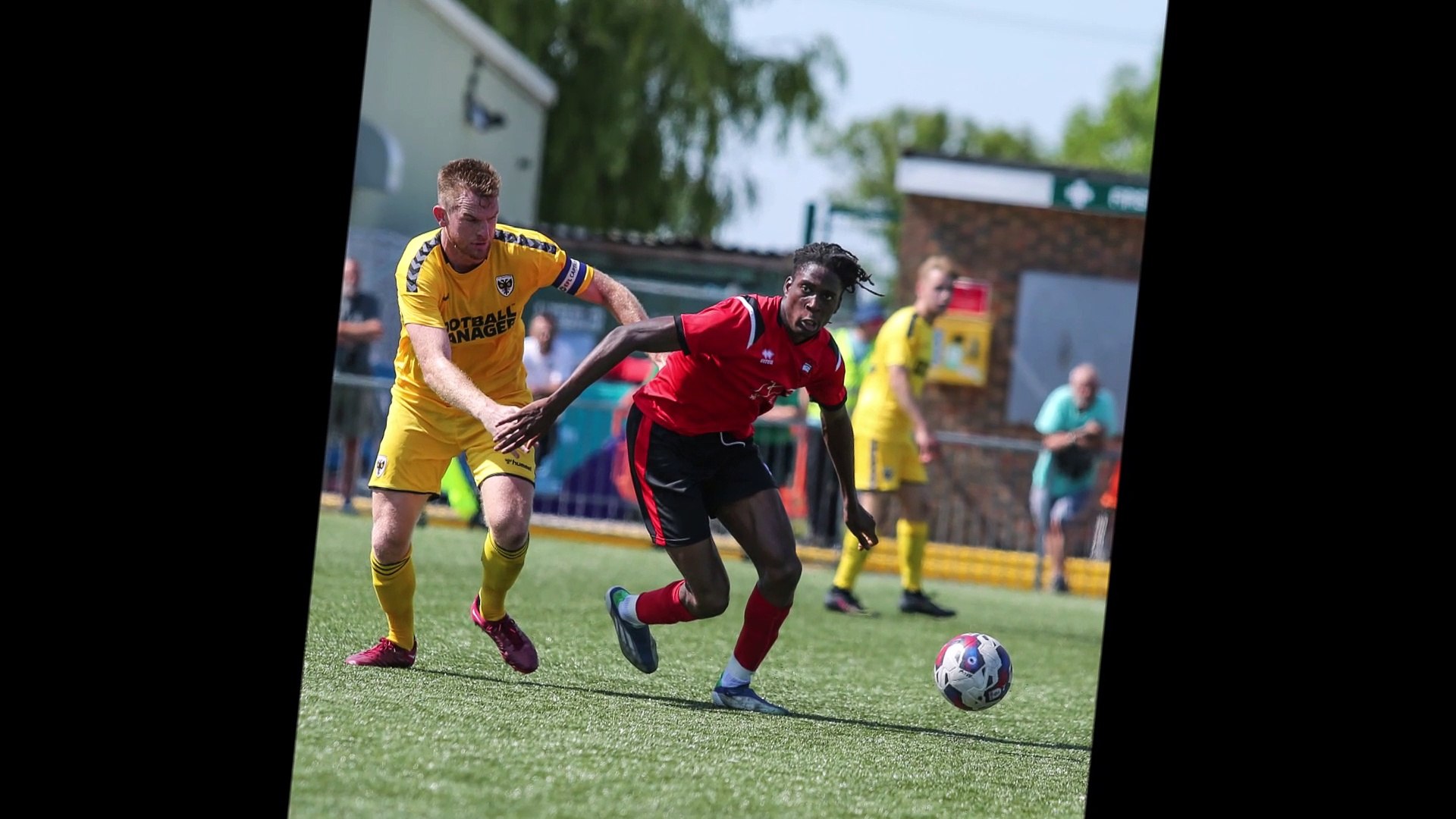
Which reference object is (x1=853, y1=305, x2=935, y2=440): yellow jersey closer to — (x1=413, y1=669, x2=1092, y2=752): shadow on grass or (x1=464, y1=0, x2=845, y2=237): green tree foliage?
(x1=413, y1=669, x2=1092, y2=752): shadow on grass

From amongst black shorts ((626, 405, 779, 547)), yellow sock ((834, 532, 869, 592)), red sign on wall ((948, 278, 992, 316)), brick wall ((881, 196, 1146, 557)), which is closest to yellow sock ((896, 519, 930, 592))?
yellow sock ((834, 532, 869, 592))

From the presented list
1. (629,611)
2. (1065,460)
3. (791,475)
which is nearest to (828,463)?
(791,475)

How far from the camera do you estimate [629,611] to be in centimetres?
623

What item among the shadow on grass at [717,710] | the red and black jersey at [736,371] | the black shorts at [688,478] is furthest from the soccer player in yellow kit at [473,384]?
the black shorts at [688,478]

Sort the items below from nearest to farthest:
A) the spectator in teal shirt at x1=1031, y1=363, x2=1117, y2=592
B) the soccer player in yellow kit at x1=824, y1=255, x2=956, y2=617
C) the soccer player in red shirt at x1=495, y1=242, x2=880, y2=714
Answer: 1. the soccer player in red shirt at x1=495, y1=242, x2=880, y2=714
2. the soccer player in yellow kit at x1=824, y1=255, x2=956, y2=617
3. the spectator in teal shirt at x1=1031, y1=363, x2=1117, y2=592

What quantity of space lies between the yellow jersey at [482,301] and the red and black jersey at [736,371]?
52 centimetres

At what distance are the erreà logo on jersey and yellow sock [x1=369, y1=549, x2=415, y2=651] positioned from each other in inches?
32.6

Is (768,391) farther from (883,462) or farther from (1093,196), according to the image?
(1093,196)

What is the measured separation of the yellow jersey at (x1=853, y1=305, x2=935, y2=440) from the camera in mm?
10438

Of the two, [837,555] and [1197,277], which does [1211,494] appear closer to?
[1197,277]

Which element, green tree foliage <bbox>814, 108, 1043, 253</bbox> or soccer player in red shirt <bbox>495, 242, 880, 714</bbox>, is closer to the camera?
soccer player in red shirt <bbox>495, 242, 880, 714</bbox>

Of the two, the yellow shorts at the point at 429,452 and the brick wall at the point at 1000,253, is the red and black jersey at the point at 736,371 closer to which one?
the yellow shorts at the point at 429,452

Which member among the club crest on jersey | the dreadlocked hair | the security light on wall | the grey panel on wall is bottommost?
the club crest on jersey

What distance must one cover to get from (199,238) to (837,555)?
1157cm
